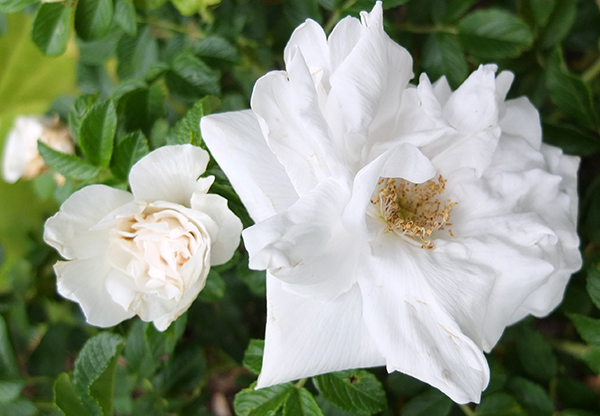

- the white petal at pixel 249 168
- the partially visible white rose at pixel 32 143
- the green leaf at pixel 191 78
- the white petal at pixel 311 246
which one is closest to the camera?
the white petal at pixel 311 246

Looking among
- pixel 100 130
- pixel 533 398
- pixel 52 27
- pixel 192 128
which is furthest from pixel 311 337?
pixel 52 27

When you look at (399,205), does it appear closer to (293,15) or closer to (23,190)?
(293,15)

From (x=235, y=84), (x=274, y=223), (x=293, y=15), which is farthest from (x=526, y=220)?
(x=235, y=84)

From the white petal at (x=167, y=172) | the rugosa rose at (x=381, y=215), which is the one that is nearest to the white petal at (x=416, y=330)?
the rugosa rose at (x=381, y=215)

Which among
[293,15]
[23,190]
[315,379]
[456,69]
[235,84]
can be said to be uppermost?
[293,15]

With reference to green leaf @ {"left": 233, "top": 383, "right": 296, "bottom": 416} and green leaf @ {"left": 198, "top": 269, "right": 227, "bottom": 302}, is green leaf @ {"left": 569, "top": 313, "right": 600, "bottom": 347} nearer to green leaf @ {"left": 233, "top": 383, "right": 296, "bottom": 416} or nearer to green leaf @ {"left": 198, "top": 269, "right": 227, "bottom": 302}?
green leaf @ {"left": 233, "top": 383, "right": 296, "bottom": 416}

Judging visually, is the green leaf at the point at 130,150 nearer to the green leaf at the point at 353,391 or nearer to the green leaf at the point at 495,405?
the green leaf at the point at 353,391
